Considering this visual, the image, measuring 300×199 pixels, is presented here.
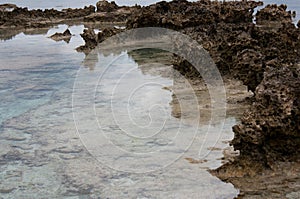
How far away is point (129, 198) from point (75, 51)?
14630mm

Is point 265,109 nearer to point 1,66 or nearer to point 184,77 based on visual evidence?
point 184,77

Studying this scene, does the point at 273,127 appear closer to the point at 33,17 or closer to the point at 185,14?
the point at 185,14

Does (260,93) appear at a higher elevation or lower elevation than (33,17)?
lower

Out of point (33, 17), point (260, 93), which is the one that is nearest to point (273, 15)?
point (33, 17)

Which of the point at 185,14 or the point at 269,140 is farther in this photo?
the point at 185,14

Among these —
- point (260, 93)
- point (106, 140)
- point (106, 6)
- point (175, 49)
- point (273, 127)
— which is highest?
point (106, 6)

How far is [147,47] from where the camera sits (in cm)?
1959

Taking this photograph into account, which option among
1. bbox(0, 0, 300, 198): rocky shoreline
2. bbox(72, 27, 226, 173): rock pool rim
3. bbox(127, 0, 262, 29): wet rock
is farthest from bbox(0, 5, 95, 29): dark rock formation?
bbox(0, 0, 300, 198): rocky shoreline

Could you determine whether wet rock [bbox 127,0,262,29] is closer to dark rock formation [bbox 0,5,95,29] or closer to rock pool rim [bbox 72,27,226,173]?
rock pool rim [bbox 72,27,226,173]

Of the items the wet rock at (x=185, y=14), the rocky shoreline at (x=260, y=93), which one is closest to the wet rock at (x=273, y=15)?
the wet rock at (x=185, y=14)

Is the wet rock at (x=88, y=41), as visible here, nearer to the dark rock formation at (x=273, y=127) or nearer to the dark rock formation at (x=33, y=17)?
the dark rock formation at (x=33, y=17)

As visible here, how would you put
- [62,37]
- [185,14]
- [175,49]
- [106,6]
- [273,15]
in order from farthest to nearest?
[106,6]
[273,15]
[62,37]
[185,14]
[175,49]

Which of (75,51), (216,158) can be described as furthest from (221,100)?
(75,51)

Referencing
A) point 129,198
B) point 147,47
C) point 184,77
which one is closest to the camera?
point 129,198
